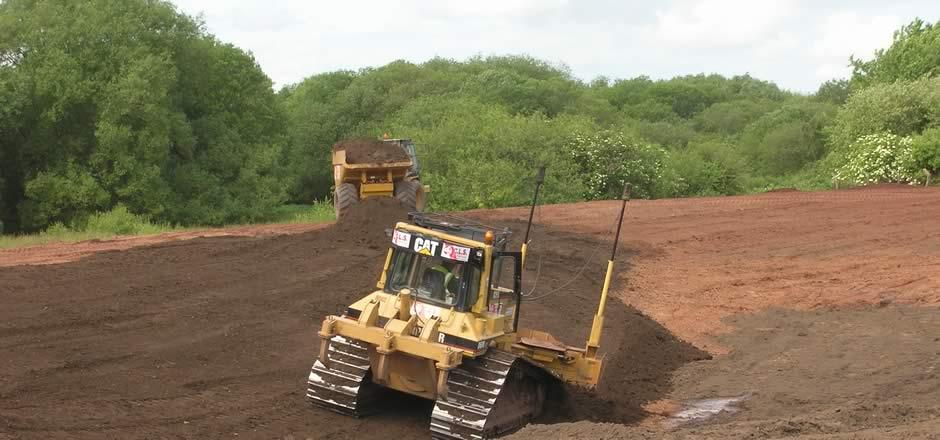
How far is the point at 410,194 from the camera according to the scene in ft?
76.9

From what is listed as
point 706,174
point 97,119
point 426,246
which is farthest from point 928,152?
point 426,246

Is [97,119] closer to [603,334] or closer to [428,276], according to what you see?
[603,334]

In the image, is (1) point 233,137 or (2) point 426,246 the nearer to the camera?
(2) point 426,246

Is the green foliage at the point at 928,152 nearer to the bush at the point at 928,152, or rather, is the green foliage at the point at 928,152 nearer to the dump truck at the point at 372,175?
the bush at the point at 928,152

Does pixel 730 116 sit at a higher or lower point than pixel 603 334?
higher

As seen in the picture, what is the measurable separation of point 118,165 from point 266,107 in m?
11.1

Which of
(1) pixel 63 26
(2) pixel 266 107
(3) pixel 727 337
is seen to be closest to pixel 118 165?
(1) pixel 63 26

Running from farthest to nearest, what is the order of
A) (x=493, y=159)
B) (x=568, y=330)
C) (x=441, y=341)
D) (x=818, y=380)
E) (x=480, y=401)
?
(x=493, y=159) → (x=568, y=330) → (x=818, y=380) → (x=441, y=341) → (x=480, y=401)

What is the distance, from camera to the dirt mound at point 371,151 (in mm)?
23578

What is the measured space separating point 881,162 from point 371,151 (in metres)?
23.5

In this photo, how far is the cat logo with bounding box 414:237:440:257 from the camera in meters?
10.2

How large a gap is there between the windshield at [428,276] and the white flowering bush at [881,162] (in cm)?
3159

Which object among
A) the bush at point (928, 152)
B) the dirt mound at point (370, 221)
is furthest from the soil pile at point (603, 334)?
the bush at point (928, 152)

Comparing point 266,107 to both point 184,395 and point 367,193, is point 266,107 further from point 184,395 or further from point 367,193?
point 184,395
